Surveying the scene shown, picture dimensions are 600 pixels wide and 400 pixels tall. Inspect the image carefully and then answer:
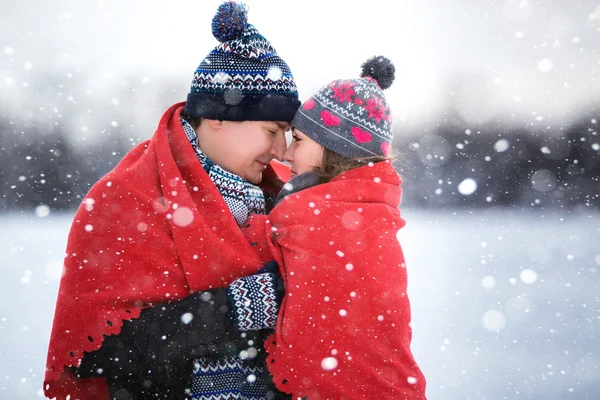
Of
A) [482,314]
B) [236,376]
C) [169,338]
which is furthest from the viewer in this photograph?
[482,314]

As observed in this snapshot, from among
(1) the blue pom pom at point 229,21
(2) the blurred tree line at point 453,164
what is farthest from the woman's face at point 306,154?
(2) the blurred tree line at point 453,164

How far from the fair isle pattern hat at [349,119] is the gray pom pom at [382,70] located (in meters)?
0.09

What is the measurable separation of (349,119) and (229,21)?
24.9 inches

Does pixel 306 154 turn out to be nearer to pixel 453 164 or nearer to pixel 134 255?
pixel 134 255

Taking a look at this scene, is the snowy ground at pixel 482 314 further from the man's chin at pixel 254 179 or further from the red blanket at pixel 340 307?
the man's chin at pixel 254 179

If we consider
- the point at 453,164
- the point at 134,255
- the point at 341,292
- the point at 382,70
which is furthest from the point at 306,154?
the point at 453,164

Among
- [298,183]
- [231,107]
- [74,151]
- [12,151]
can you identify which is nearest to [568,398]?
[298,183]

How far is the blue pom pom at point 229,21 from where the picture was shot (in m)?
2.06

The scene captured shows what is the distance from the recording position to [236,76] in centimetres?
205

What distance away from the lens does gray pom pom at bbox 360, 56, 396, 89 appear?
2.24m

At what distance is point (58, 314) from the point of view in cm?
170

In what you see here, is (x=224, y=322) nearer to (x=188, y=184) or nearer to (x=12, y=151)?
(x=188, y=184)

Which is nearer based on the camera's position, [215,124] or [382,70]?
[215,124]

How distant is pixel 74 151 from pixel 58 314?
19156 millimetres
